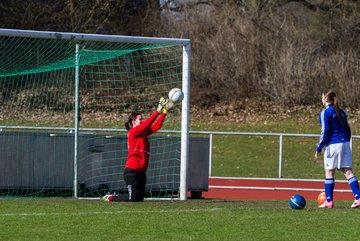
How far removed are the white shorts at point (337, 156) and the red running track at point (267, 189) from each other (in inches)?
224

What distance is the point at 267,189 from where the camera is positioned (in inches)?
837

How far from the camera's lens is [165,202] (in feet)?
46.4

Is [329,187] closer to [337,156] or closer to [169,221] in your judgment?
[337,156]

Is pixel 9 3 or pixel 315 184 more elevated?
pixel 9 3

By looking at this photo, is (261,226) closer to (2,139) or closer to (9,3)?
(2,139)

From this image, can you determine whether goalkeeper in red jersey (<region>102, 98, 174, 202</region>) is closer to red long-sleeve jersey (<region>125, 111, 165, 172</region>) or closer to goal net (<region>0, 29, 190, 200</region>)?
red long-sleeve jersey (<region>125, 111, 165, 172</region>)

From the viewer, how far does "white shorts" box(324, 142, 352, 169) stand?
13086 mm

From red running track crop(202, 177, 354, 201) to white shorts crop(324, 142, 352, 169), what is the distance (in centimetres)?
569

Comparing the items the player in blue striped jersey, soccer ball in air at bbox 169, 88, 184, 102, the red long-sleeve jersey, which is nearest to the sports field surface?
the player in blue striped jersey

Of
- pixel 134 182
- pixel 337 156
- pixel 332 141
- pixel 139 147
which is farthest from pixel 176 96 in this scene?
pixel 337 156

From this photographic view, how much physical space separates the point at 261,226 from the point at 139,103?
1519cm

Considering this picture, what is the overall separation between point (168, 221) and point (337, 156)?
134 inches

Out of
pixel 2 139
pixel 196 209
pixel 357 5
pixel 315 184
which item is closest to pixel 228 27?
pixel 357 5

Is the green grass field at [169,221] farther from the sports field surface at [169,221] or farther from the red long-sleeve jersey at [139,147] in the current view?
the red long-sleeve jersey at [139,147]
